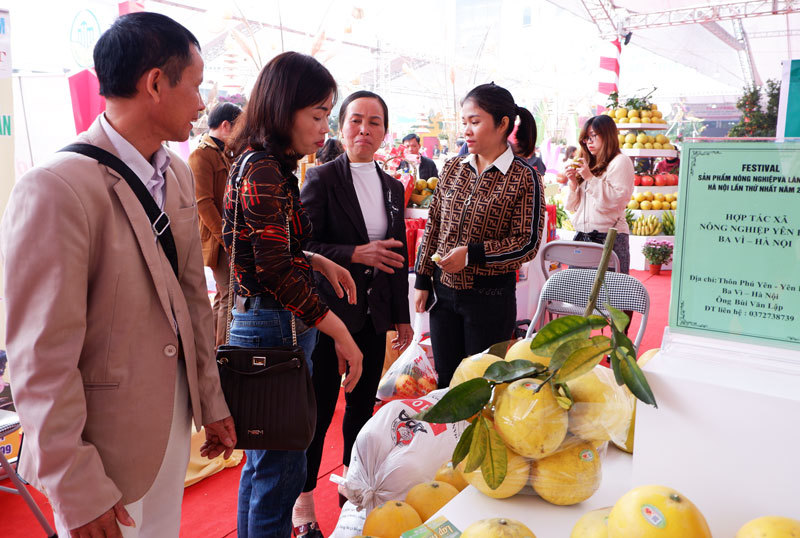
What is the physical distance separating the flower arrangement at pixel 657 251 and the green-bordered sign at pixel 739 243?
7016mm

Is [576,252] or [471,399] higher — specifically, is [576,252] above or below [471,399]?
below

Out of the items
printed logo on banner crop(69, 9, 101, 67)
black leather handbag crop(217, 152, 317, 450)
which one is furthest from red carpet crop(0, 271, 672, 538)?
printed logo on banner crop(69, 9, 101, 67)

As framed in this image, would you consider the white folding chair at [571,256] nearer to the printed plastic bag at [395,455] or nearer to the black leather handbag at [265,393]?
the printed plastic bag at [395,455]

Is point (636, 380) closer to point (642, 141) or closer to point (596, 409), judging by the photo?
point (596, 409)

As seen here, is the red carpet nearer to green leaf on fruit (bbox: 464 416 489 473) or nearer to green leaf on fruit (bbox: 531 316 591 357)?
green leaf on fruit (bbox: 464 416 489 473)

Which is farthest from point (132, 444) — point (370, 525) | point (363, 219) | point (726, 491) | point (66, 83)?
point (66, 83)

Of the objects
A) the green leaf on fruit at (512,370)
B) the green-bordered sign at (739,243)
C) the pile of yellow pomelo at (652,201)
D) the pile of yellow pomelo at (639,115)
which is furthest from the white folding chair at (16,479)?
the pile of yellow pomelo at (652,201)

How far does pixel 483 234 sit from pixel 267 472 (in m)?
1.14

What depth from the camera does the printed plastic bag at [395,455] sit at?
4.34 feet

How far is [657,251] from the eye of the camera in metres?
7.13

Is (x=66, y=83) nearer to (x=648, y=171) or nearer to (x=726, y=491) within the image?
(x=726, y=491)

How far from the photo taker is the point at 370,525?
95 cm

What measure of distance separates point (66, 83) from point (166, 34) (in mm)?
2380

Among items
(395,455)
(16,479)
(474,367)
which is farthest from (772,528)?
(16,479)
